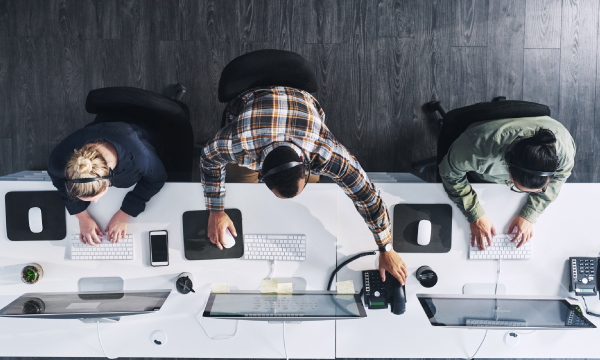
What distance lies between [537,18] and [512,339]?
1.96m

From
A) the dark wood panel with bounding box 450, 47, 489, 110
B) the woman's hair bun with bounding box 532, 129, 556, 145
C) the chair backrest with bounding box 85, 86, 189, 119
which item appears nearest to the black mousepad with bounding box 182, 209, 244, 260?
the chair backrest with bounding box 85, 86, 189, 119

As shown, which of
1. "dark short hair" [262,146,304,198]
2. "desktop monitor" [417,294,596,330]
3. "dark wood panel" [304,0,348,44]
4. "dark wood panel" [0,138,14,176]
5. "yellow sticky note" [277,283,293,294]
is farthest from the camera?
"dark wood panel" [0,138,14,176]

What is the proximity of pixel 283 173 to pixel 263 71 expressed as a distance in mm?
561

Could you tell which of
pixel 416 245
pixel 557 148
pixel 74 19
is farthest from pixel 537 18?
pixel 74 19

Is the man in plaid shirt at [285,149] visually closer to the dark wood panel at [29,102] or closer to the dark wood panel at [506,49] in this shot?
the dark wood panel at [506,49]

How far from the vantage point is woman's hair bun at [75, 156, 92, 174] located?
1304 millimetres

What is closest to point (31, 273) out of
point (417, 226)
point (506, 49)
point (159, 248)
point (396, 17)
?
point (159, 248)

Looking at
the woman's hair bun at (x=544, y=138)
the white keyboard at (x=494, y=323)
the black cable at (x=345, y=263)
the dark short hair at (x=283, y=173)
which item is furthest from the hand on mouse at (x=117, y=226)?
the woman's hair bun at (x=544, y=138)

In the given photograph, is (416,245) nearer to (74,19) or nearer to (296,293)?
(296,293)

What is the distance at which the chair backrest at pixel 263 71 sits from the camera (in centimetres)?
150

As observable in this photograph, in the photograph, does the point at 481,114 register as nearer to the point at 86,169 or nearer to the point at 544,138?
the point at 544,138

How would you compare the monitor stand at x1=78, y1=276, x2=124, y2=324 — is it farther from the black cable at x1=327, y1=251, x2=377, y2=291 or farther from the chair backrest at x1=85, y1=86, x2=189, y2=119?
the black cable at x1=327, y1=251, x2=377, y2=291

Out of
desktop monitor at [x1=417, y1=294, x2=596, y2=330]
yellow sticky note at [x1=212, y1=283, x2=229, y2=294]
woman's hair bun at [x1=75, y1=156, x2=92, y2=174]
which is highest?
woman's hair bun at [x1=75, y1=156, x2=92, y2=174]

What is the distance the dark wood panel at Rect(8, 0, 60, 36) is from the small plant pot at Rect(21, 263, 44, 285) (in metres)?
1.51
